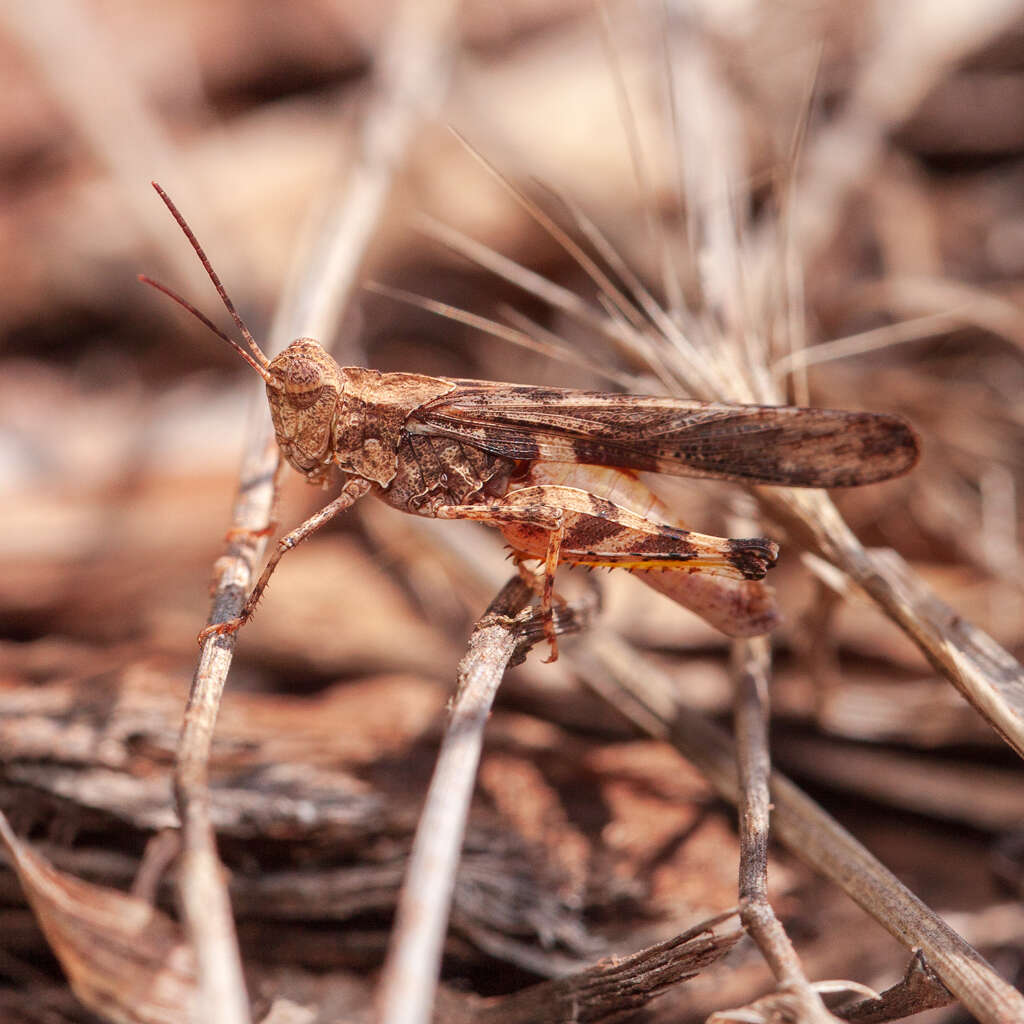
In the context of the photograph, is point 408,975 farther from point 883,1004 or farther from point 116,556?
point 116,556

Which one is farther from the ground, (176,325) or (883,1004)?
(176,325)

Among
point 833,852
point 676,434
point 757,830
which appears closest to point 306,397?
point 676,434

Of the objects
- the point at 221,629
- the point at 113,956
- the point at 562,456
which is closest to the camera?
the point at 221,629

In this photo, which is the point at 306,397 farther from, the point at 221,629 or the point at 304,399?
the point at 221,629

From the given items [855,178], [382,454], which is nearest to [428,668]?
[382,454]

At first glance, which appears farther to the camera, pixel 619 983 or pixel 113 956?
pixel 113 956

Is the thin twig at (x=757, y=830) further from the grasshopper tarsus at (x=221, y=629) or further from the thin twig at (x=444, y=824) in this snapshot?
the grasshopper tarsus at (x=221, y=629)
